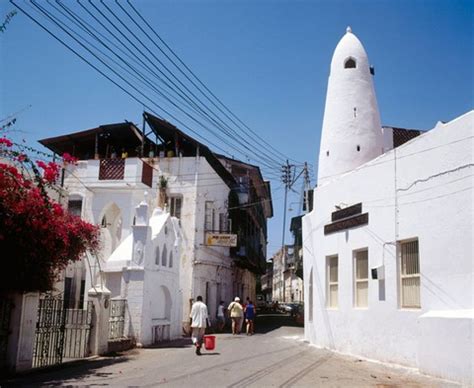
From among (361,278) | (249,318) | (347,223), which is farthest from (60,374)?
(249,318)

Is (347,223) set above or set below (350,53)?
below

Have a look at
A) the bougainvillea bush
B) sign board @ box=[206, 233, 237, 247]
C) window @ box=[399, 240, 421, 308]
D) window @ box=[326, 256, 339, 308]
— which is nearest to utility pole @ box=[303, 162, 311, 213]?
sign board @ box=[206, 233, 237, 247]

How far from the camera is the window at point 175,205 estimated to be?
24609mm

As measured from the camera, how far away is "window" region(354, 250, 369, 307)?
540 inches

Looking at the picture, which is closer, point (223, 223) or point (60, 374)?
point (60, 374)

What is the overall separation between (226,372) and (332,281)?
6501 mm

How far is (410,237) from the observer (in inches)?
457

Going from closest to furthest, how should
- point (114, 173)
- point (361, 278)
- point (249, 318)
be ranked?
point (361, 278)
point (249, 318)
point (114, 173)

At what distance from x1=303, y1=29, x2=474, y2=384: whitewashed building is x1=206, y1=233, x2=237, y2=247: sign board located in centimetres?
565

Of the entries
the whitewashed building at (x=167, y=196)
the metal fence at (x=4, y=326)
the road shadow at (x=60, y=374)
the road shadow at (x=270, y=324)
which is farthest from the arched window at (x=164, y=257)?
the road shadow at (x=270, y=324)

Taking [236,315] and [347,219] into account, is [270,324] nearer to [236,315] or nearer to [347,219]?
[236,315]

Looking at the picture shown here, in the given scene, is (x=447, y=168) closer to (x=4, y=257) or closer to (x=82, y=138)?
(x=4, y=257)

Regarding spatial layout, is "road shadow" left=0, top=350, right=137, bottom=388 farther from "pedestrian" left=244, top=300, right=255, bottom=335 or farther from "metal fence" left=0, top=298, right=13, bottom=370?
"pedestrian" left=244, top=300, right=255, bottom=335

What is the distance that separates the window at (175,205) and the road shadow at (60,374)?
40.1 ft
